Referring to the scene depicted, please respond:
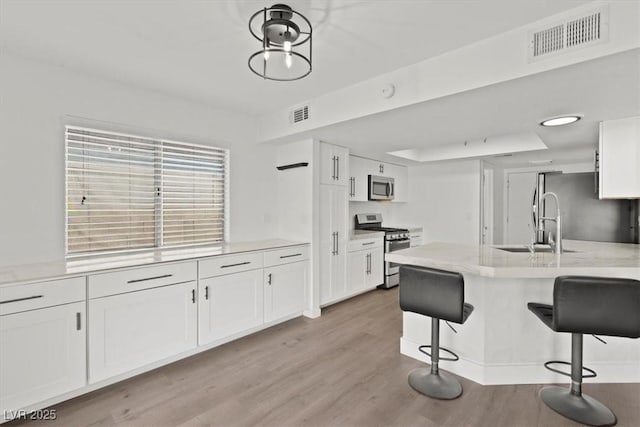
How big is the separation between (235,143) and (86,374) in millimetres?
2621

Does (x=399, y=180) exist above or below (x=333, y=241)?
above

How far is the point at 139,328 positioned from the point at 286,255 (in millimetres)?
1589

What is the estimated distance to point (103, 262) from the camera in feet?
8.10

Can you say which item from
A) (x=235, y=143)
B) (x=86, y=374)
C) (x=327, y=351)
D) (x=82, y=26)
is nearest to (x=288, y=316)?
(x=327, y=351)

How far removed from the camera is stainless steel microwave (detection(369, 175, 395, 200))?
5223 mm

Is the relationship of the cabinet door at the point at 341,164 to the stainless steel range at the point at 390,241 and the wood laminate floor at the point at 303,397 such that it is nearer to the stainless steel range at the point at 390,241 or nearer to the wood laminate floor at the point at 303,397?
the stainless steel range at the point at 390,241

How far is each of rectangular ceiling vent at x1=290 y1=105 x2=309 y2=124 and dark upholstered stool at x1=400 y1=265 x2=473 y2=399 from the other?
1901 mm

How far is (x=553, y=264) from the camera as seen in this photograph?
83.6 inches

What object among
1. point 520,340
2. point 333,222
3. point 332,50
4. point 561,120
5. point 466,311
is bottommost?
point 520,340

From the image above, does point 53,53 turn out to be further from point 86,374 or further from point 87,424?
point 87,424

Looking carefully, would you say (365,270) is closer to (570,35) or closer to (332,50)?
(332,50)

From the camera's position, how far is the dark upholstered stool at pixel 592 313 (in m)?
1.78

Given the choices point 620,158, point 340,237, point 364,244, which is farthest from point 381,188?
point 620,158

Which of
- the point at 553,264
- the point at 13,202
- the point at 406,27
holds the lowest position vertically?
the point at 553,264
